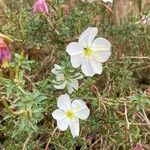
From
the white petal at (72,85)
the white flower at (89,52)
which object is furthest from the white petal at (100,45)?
the white petal at (72,85)

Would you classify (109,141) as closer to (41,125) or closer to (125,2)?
(41,125)

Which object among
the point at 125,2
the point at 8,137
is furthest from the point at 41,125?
the point at 125,2

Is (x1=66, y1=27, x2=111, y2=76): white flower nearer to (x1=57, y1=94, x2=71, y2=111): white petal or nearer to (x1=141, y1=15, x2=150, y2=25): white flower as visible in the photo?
(x1=57, y1=94, x2=71, y2=111): white petal

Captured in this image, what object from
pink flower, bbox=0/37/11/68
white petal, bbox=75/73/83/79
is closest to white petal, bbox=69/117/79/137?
white petal, bbox=75/73/83/79

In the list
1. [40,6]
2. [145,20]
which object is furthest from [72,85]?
[145,20]

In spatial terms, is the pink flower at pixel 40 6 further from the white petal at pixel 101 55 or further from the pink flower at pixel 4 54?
the pink flower at pixel 4 54

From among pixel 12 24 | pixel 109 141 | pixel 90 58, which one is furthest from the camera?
pixel 12 24
